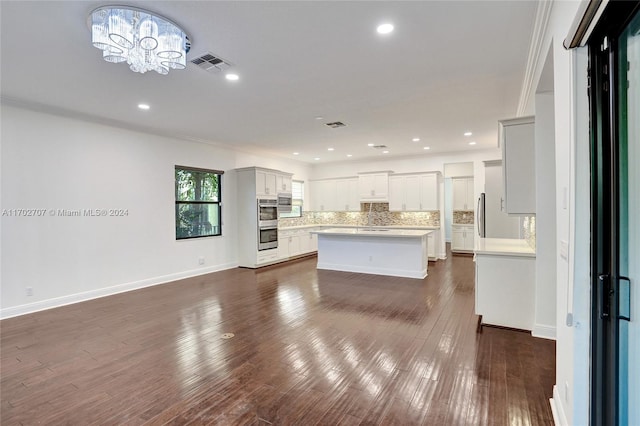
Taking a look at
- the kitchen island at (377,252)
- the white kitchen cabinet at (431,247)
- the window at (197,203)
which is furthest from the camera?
the white kitchen cabinet at (431,247)

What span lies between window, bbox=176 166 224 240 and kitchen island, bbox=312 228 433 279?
2.51 meters

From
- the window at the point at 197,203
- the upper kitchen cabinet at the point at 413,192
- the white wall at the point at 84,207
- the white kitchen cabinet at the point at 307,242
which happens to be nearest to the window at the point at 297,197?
the white kitchen cabinet at the point at 307,242

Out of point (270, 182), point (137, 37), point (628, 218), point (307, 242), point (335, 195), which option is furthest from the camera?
point (335, 195)

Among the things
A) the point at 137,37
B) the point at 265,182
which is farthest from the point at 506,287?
the point at 265,182

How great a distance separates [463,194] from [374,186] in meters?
3.00

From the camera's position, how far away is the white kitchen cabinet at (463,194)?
9664 mm

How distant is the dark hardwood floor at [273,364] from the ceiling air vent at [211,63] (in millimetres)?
2826

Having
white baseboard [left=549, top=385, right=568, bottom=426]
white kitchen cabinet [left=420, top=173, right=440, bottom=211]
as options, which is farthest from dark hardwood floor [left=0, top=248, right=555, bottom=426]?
white kitchen cabinet [left=420, top=173, right=440, bottom=211]

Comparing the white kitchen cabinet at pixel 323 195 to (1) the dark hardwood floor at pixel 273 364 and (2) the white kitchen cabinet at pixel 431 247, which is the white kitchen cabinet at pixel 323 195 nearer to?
(2) the white kitchen cabinet at pixel 431 247

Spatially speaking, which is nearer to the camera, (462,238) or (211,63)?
(211,63)

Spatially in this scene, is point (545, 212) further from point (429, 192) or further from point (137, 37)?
point (429, 192)

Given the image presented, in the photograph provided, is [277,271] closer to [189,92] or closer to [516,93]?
[189,92]

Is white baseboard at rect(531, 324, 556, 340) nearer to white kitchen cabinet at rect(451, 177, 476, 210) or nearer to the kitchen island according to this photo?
the kitchen island

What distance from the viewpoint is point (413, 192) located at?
866 centimetres
